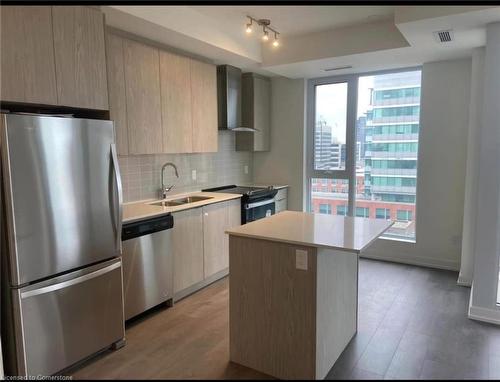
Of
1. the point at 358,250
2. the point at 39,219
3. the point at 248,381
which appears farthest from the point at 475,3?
the point at 39,219

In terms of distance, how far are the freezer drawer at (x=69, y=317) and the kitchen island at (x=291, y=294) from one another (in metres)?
0.87

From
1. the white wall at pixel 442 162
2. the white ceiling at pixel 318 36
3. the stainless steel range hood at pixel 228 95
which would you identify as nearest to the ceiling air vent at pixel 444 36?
the white ceiling at pixel 318 36

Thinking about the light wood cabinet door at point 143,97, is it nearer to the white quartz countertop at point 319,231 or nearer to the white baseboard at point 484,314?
the white quartz countertop at point 319,231

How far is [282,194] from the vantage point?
512 cm

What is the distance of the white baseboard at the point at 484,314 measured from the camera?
2938 mm

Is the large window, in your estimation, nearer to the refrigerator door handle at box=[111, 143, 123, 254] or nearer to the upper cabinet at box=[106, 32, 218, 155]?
the upper cabinet at box=[106, 32, 218, 155]

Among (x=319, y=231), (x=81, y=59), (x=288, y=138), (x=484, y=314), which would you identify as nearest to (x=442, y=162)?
(x=484, y=314)

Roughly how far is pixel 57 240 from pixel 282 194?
3422 millimetres

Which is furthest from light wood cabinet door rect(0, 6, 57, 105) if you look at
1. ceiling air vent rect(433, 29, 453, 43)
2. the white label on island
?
ceiling air vent rect(433, 29, 453, 43)

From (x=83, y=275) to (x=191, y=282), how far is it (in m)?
1.39

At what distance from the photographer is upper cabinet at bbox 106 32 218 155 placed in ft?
10.2

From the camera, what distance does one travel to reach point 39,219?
2.02 metres

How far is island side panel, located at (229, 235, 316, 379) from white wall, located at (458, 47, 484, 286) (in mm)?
2562

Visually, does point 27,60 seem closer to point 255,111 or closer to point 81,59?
point 81,59
